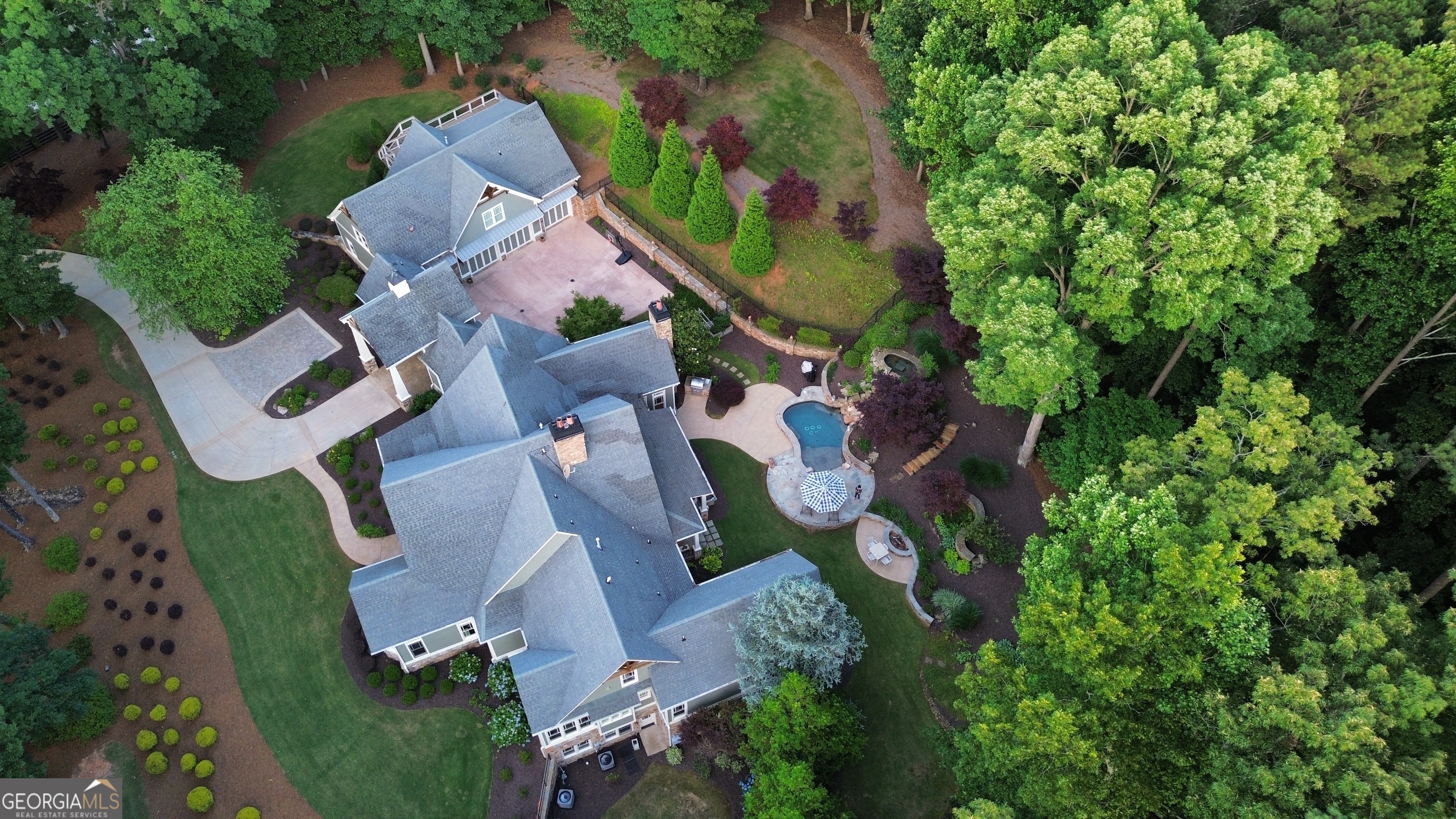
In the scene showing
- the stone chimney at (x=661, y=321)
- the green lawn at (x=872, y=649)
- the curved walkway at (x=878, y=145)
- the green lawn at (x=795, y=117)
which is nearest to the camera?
the green lawn at (x=872, y=649)

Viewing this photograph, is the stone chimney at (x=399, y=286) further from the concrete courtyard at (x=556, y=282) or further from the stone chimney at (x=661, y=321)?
the stone chimney at (x=661, y=321)

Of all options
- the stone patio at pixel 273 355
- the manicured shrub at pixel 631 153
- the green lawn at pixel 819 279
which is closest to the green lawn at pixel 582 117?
the manicured shrub at pixel 631 153

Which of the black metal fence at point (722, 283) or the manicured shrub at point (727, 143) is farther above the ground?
the manicured shrub at point (727, 143)

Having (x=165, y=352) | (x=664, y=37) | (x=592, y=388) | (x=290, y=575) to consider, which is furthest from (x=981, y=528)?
(x=165, y=352)

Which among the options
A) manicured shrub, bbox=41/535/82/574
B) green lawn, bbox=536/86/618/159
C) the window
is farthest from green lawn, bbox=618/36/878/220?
manicured shrub, bbox=41/535/82/574

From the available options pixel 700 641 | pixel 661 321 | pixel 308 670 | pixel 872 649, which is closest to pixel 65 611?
pixel 308 670

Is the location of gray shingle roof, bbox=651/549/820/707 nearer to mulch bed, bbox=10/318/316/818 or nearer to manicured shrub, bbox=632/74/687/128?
mulch bed, bbox=10/318/316/818
